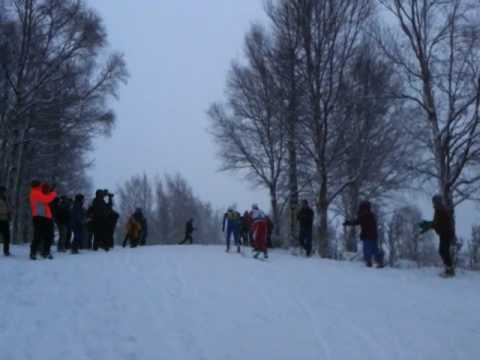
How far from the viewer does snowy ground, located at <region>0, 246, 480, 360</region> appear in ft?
20.4

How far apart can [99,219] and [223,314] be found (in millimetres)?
9310

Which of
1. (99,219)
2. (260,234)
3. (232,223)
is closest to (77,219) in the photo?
(99,219)

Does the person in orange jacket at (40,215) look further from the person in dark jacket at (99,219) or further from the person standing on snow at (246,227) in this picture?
the person standing on snow at (246,227)

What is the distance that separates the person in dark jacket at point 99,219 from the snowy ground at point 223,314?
3.97 m

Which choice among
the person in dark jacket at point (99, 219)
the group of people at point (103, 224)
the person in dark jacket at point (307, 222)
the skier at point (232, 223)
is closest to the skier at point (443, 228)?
Answer: the group of people at point (103, 224)

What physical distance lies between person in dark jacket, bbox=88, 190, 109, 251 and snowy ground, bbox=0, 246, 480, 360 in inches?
156

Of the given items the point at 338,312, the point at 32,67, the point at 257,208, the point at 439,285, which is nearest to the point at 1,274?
the point at 338,312

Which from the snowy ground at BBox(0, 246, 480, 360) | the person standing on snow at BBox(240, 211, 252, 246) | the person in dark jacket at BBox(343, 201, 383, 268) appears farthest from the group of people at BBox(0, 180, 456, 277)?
the person standing on snow at BBox(240, 211, 252, 246)

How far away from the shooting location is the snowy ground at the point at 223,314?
622 centimetres

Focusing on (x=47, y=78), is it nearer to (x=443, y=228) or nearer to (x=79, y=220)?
(x=79, y=220)

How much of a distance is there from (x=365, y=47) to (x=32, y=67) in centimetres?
1387

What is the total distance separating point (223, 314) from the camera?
303 inches

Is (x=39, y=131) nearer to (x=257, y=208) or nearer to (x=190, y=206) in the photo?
(x=257, y=208)

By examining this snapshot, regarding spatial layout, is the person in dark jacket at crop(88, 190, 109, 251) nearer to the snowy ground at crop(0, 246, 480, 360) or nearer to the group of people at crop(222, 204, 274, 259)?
the snowy ground at crop(0, 246, 480, 360)
